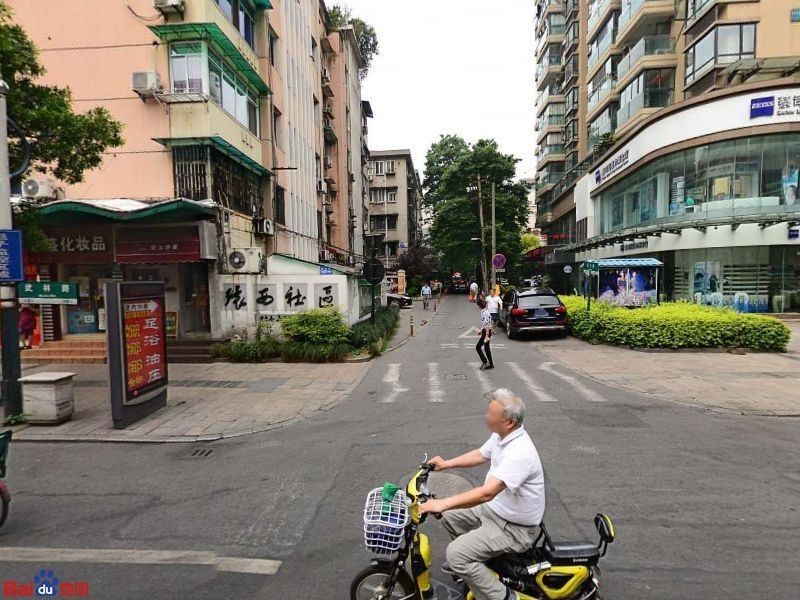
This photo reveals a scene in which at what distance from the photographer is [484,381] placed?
989 cm

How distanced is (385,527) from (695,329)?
41.7ft

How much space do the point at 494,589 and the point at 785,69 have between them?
2852 centimetres

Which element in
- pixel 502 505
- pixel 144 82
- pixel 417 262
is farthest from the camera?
pixel 417 262

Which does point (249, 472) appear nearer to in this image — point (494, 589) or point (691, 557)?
point (494, 589)

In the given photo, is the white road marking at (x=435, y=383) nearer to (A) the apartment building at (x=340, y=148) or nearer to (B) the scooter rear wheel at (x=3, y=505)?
(B) the scooter rear wheel at (x=3, y=505)

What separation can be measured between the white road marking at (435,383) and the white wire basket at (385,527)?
584 cm

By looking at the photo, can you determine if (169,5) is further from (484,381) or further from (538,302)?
(538,302)

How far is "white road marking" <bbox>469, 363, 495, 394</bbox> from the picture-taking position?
9228 millimetres

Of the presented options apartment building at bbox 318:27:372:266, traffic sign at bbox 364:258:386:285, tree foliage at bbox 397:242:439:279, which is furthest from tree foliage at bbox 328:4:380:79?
traffic sign at bbox 364:258:386:285

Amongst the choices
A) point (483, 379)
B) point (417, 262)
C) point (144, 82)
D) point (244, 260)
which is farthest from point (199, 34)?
point (417, 262)

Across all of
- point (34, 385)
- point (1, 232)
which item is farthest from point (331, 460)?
point (1, 232)

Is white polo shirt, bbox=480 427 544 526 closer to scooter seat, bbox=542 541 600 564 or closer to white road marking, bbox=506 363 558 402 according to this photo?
scooter seat, bbox=542 541 600 564

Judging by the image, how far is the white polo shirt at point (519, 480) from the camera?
2.71m

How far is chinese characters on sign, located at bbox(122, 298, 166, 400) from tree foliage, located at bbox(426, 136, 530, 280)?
3423cm
